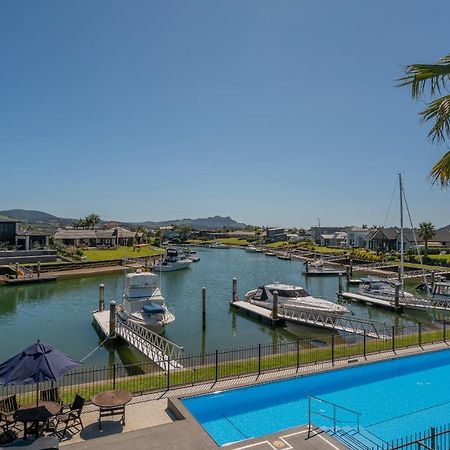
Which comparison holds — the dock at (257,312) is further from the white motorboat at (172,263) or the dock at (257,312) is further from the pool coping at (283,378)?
the white motorboat at (172,263)

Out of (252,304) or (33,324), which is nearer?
(33,324)

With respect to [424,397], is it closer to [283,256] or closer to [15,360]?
[15,360]

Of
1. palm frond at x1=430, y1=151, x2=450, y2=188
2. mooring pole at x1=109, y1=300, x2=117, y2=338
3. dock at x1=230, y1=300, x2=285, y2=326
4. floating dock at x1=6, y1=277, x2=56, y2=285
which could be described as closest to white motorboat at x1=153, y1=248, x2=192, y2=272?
floating dock at x1=6, y1=277, x2=56, y2=285

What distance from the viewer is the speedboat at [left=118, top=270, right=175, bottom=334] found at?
101ft

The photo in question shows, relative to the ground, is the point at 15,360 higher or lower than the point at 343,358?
higher

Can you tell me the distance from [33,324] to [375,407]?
1173 inches

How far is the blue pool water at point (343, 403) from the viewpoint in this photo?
15.2m

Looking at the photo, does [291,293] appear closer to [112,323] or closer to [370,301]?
[370,301]

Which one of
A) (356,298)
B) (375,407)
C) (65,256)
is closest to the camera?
(375,407)

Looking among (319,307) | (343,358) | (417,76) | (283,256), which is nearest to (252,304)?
(319,307)

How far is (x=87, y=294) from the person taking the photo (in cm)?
5206

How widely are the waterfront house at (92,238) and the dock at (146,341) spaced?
75075mm

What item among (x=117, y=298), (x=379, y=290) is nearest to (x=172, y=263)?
(x=117, y=298)

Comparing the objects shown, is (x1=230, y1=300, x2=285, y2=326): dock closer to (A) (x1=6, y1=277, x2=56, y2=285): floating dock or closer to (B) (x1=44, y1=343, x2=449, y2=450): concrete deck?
(B) (x1=44, y1=343, x2=449, y2=450): concrete deck
